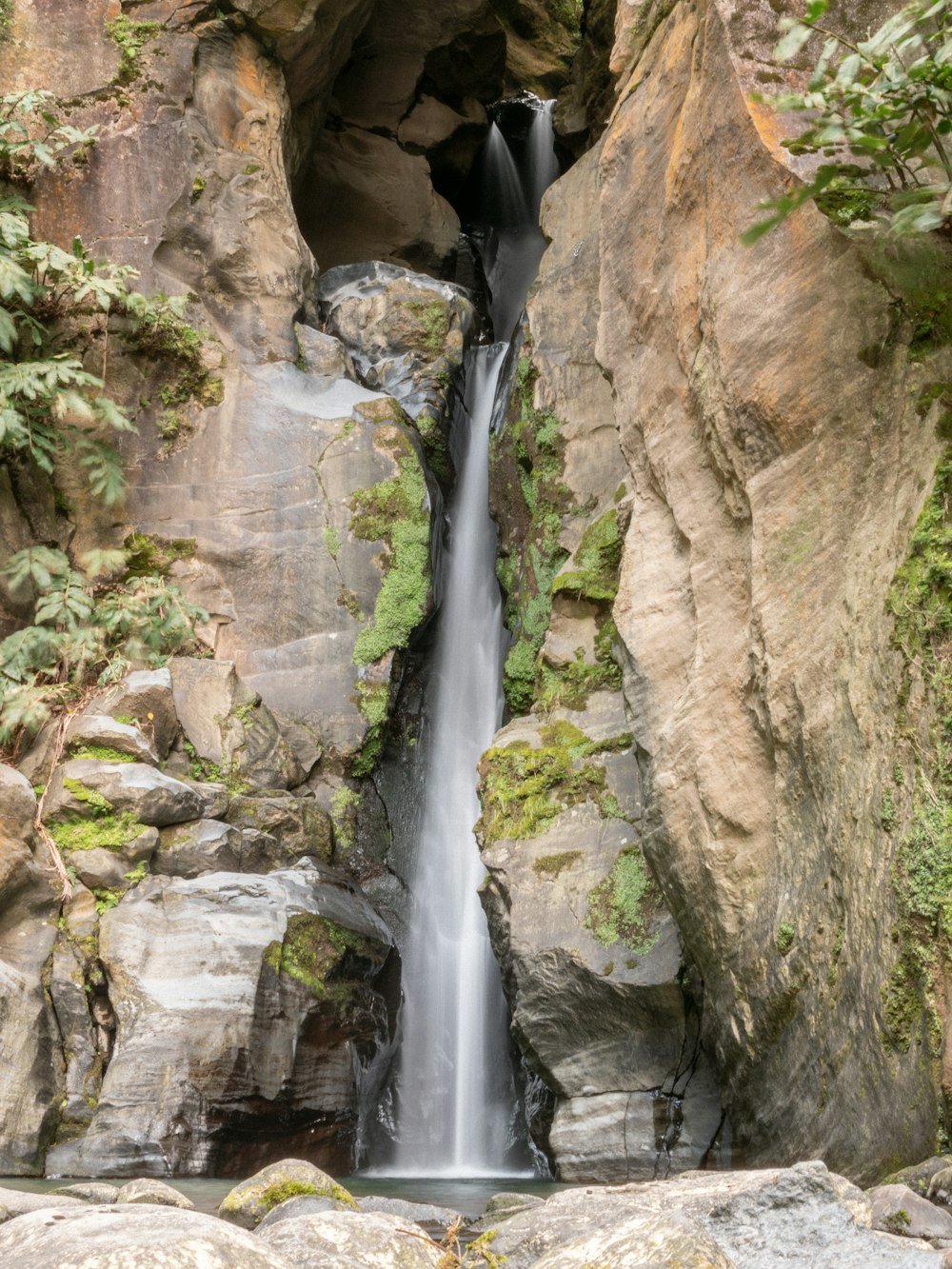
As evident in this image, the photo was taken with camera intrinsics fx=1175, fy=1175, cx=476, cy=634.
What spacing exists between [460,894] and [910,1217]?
8.06 meters

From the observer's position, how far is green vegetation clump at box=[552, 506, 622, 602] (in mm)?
10406

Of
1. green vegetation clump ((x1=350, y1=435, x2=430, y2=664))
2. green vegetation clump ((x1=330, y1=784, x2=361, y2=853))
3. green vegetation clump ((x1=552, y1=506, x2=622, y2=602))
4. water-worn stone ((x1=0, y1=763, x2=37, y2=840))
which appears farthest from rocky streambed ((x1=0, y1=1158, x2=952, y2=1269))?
green vegetation clump ((x1=350, y1=435, x2=430, y2=664))

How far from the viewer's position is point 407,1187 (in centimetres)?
824

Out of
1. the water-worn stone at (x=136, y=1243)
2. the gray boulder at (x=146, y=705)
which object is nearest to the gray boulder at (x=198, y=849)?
the gray boulder at (x=146, y=705)

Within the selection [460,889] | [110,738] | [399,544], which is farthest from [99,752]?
[399,544]

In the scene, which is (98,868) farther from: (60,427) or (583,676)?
(60,427)

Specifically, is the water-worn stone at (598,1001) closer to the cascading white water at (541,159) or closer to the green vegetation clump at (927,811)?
the green vegetation clump at (927,811)

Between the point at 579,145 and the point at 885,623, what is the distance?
47.5 ft

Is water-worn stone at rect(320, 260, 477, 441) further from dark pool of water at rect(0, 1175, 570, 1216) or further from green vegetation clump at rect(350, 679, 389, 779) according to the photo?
dark pool of water at rect(0, 1175, 570, 1216)

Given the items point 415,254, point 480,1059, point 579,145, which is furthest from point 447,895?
point 579,145

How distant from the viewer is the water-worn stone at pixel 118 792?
9672mm

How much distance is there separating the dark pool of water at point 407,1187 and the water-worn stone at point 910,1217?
11.0ft

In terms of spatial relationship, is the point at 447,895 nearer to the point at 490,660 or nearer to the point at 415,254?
the point at 490,660

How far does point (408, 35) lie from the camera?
17.3m
